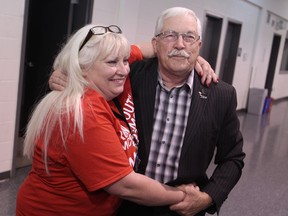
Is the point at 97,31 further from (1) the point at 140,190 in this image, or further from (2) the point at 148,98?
(1) the point at 140,190

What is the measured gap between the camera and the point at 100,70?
1164mm

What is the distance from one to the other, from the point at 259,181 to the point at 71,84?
322 centimetres

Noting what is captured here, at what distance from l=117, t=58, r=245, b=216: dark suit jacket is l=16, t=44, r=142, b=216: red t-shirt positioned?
20 cm

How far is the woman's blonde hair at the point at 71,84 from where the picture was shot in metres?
1.06

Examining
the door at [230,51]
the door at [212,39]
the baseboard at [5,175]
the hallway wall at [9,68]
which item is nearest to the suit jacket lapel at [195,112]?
the hallway wall at [9,68]

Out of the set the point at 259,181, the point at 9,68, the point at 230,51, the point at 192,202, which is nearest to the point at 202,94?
the point at 192,202

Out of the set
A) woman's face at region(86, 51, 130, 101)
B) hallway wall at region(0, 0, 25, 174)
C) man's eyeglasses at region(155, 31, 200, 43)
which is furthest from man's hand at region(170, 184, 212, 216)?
hallway wall at region(0, 0, 25, 174)

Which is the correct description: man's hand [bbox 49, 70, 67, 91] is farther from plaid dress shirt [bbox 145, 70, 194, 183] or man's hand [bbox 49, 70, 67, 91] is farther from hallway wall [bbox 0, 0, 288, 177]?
hallway wall [bbox 0, 0, 288, 177]

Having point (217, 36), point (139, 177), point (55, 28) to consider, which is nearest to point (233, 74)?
point (217, 36)

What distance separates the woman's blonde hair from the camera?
3.49 feet

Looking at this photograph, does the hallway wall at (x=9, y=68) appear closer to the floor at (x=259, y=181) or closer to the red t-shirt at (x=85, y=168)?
the floor at (x=259, y=181)

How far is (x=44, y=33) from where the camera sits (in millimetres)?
3766

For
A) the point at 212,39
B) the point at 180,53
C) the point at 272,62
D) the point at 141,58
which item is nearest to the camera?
the point at 180,53

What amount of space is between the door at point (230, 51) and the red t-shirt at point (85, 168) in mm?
6248
